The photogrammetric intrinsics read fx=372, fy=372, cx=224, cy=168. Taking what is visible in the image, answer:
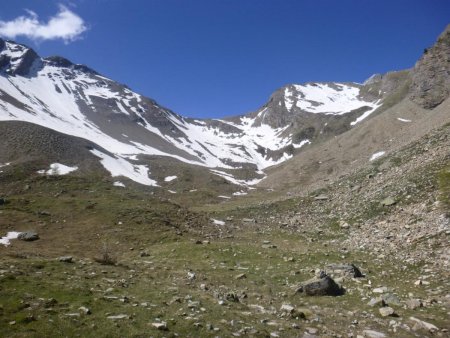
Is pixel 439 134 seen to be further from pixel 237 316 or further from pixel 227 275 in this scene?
pixel 237 316

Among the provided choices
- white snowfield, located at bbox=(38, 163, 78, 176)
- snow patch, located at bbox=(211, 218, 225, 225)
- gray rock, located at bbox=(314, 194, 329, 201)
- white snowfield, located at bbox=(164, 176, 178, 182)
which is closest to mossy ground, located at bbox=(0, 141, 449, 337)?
snow patch, located at bbox=(211, 218, 225, 225)

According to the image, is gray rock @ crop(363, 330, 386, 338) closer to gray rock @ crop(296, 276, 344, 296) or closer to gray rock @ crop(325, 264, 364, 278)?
gray rock @ crop(296, 276, 344, 296)

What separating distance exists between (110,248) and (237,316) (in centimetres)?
1762

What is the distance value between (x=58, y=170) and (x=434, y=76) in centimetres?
10261

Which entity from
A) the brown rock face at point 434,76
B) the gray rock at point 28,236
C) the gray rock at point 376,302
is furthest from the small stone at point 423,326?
the brown rock face at point 434,76

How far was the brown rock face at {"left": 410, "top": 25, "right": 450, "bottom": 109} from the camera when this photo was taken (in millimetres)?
99188

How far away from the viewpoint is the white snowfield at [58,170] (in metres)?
83.6

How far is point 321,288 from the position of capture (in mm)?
19031

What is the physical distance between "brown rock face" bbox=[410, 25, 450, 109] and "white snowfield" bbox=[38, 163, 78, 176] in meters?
94.2

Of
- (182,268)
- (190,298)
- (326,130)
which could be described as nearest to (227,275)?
(182,268)

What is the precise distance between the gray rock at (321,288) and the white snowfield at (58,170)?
7583cm

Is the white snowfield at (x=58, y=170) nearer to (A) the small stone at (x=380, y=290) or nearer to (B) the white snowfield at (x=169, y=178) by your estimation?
(B) the white snowfield at (x=169, y=178)

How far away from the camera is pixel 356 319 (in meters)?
15.6

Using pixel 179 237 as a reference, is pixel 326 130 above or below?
above
